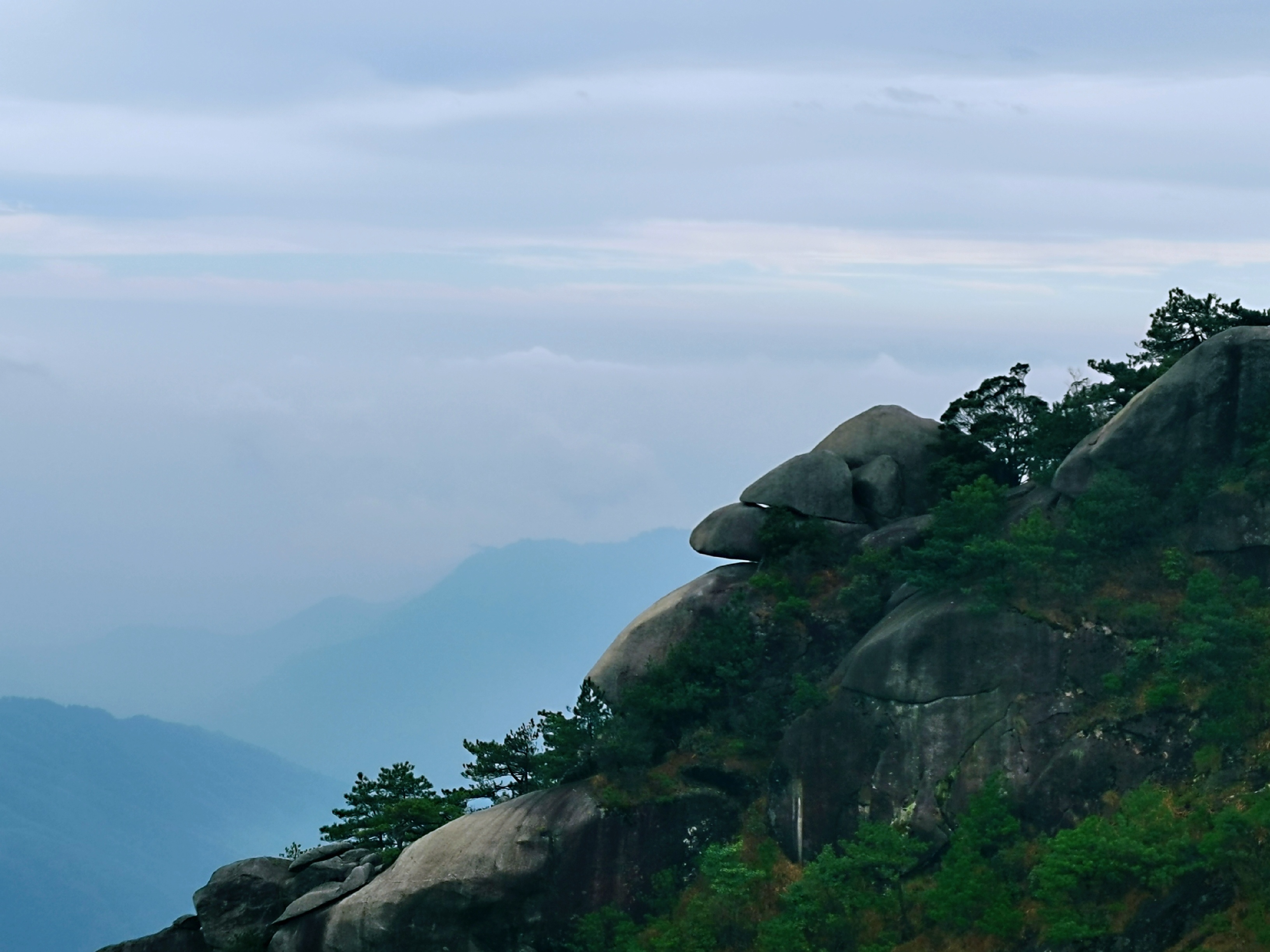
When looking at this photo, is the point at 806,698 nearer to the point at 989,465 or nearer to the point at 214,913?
the point at 989,465

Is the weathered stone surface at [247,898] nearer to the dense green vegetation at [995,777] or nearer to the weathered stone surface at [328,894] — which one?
the weathered stone surface at [328,894]

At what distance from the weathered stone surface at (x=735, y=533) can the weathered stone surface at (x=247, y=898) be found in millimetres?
18475

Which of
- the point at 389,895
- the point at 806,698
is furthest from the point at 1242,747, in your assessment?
the point at 389,895

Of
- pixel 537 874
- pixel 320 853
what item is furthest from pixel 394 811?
pixel 537 874

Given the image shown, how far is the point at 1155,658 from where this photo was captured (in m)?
47.3

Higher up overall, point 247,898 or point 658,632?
point 658,632

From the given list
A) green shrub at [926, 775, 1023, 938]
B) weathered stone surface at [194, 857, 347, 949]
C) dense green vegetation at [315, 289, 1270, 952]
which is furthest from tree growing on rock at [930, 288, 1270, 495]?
weathered stone surface at [194, 857, 347, 949]

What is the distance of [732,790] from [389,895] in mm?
12244

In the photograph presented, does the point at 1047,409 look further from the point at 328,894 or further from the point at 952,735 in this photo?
the point at 328,894

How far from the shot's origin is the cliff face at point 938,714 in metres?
46.7

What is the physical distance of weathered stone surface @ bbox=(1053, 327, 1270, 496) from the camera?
50.4 meters

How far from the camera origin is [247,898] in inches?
2212

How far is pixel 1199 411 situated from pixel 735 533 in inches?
685

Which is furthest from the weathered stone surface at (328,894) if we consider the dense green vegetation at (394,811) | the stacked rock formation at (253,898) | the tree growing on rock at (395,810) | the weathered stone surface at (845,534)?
the weathered stone surface at (845,534)
